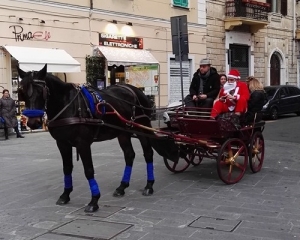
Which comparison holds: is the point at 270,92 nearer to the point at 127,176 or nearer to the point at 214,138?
the point at 214,138

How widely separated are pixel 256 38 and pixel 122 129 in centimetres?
2207

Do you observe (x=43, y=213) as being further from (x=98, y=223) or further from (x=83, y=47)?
(x=83, y=47)

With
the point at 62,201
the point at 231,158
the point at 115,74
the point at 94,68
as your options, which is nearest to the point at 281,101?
the point at 115,74

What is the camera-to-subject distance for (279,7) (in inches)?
1151

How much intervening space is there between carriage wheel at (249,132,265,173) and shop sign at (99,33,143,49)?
37.6 ft

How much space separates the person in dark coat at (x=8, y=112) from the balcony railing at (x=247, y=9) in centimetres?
1379

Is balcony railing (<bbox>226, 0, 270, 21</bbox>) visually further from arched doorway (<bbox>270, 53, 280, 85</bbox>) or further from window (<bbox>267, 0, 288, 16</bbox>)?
arched doorway (<bbox>270, 53, 280, 85</bbox>)

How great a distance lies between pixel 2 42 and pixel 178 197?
35.8ft

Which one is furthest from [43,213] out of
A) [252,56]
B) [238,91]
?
[252,56]

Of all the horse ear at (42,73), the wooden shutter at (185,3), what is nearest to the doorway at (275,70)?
the wooden shutter at (185,3)

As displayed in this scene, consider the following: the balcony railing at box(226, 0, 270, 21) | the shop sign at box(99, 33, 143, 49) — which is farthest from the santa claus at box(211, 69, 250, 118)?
the balcony railing at box(226, 0, 270, 21)

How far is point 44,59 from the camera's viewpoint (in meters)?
15.8

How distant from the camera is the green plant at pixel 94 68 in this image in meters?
18.2

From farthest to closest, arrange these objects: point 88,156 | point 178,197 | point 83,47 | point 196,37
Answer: point 196,37, point 83,47, point 178,197, point 88,156
